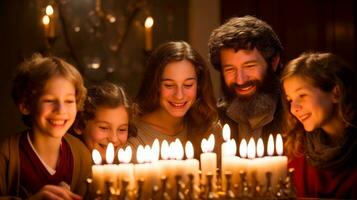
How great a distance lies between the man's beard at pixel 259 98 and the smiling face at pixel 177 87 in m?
0.28

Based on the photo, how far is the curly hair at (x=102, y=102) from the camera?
3.55 metres

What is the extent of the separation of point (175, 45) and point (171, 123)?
46cm

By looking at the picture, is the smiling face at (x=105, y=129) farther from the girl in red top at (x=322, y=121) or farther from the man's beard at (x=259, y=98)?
the girl in red top at (x=322, y=121)

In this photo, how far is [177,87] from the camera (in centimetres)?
364

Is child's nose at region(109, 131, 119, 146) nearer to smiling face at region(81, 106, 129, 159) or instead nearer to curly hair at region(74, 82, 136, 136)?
smiling face at region(81, 106, 129, 159)

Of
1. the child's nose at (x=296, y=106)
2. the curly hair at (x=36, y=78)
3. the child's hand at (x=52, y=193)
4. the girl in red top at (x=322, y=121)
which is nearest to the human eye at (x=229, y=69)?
the girl in red top at (x=322, y=121)

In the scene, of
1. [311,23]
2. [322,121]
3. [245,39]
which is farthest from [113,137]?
[311,23]

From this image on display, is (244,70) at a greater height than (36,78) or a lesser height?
greater

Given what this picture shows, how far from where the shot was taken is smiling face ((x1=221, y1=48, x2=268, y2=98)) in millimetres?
3775

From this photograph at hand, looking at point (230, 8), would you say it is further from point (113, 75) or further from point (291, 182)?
point (291, 182)

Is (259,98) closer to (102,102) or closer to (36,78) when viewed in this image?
(102,102)

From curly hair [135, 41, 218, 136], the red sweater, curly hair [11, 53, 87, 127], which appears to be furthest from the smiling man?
curly hair [11, 53, 87, 127]

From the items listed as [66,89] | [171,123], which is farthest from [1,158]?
[171,123]

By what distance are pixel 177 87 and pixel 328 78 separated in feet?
2.77
